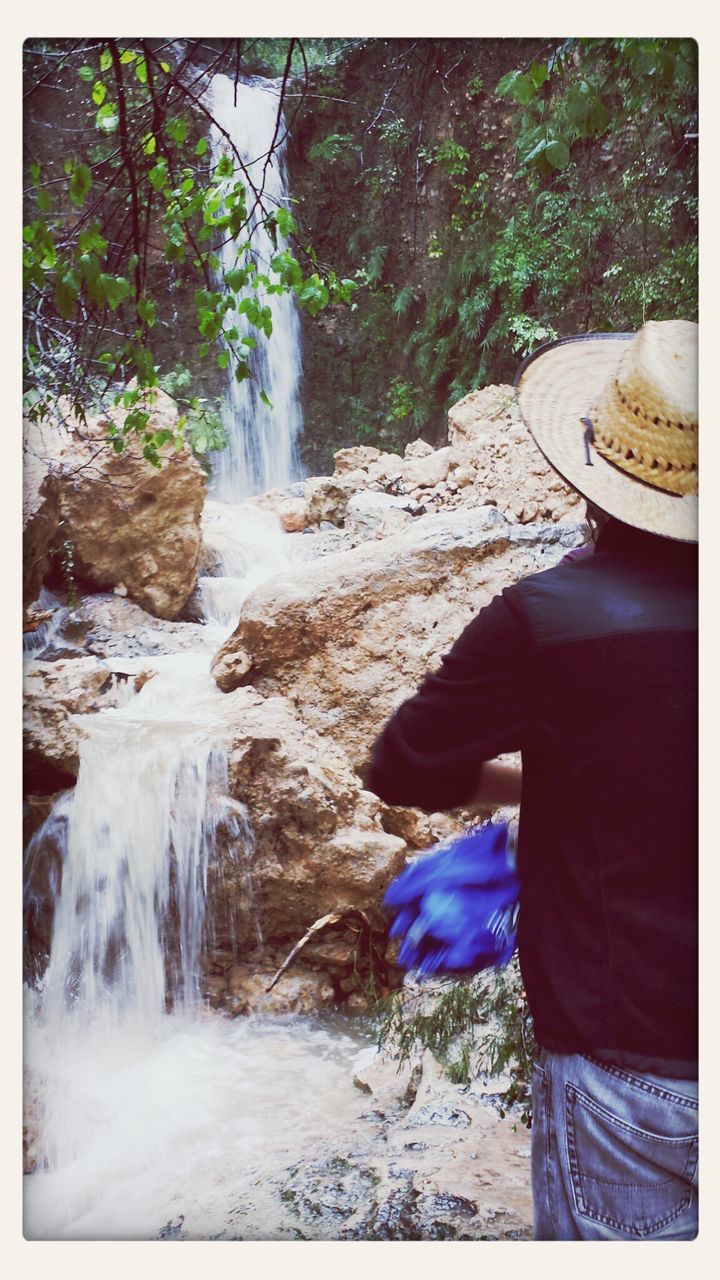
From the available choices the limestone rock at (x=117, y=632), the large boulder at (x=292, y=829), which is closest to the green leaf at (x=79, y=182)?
the limestone rock at (x=117, y=632)

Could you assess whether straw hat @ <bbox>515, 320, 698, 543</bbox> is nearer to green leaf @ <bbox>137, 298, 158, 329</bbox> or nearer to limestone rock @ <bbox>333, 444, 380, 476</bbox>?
limestone rock @ <bbox>333, 444, 380, 476</bbox>

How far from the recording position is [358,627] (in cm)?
241

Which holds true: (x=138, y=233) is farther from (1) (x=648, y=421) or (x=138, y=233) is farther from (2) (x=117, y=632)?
(1) (x=648, y=421)

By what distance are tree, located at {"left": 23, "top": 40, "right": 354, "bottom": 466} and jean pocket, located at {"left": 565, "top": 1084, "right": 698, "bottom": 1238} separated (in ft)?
4.53

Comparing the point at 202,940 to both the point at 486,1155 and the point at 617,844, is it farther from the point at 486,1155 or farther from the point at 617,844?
the point at 617,844

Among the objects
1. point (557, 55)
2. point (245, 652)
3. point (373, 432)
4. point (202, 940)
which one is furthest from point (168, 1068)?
point (557, 55)

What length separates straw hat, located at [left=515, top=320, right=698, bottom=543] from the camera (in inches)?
45.2

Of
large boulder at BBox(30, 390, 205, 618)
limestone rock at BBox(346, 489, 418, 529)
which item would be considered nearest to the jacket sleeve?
large boulder at BBox(30, 390, 205, 618)

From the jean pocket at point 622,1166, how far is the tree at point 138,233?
1.38 m

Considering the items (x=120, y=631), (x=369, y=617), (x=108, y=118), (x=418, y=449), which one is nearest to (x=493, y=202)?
(x=418, y=449)

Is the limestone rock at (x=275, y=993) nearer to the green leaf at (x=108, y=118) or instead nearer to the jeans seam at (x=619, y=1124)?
the jeans seam at (x=619, y=1124)

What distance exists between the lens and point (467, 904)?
1211mm

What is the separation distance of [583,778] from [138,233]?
1.37 metres
